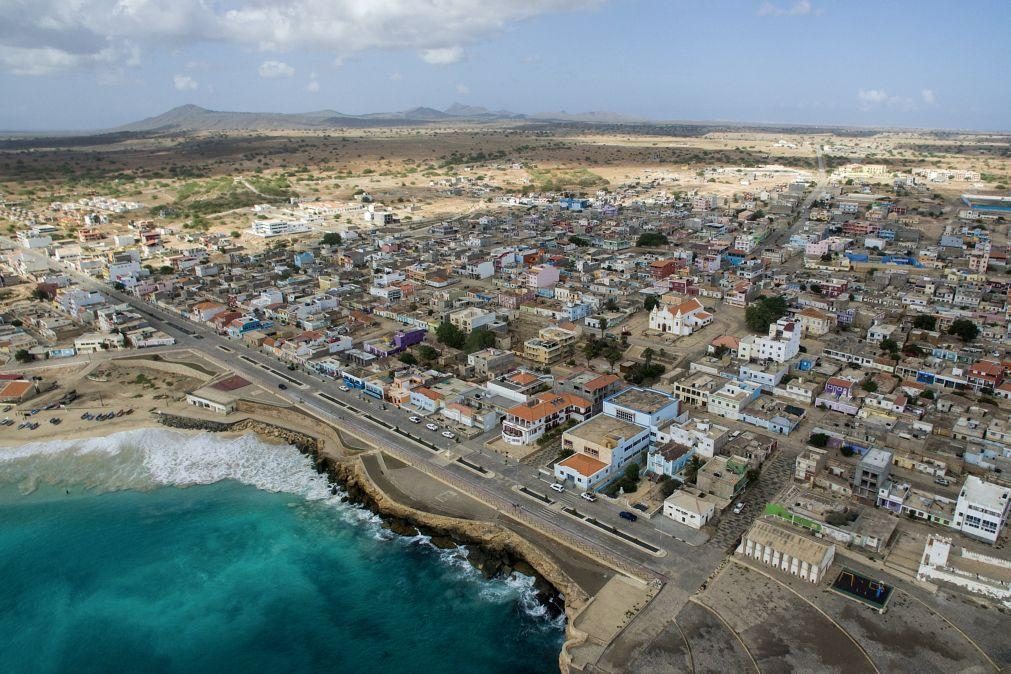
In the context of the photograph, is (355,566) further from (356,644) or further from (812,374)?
(812,374)

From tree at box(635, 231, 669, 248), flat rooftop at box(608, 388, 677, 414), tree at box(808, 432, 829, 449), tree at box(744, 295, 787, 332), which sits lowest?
tree at box(808, 432, 829, 449)

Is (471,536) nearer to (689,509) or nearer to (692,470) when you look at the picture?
(689,509)

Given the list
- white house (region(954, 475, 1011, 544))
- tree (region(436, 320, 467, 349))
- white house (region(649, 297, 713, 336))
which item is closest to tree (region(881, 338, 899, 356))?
white house (region(649, 297, 713, 336))

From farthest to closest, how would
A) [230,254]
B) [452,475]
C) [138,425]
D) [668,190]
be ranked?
[668,190] < [230,254] < [138,425] < [452,475]

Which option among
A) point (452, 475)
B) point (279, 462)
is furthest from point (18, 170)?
point (452, 475)

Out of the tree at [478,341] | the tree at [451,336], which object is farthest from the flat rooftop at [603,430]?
the tree at [451,336]

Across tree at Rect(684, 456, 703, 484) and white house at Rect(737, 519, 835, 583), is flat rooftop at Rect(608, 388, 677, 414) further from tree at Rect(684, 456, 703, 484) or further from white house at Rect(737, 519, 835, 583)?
white house at Rect(737, 519, 835, 583)
